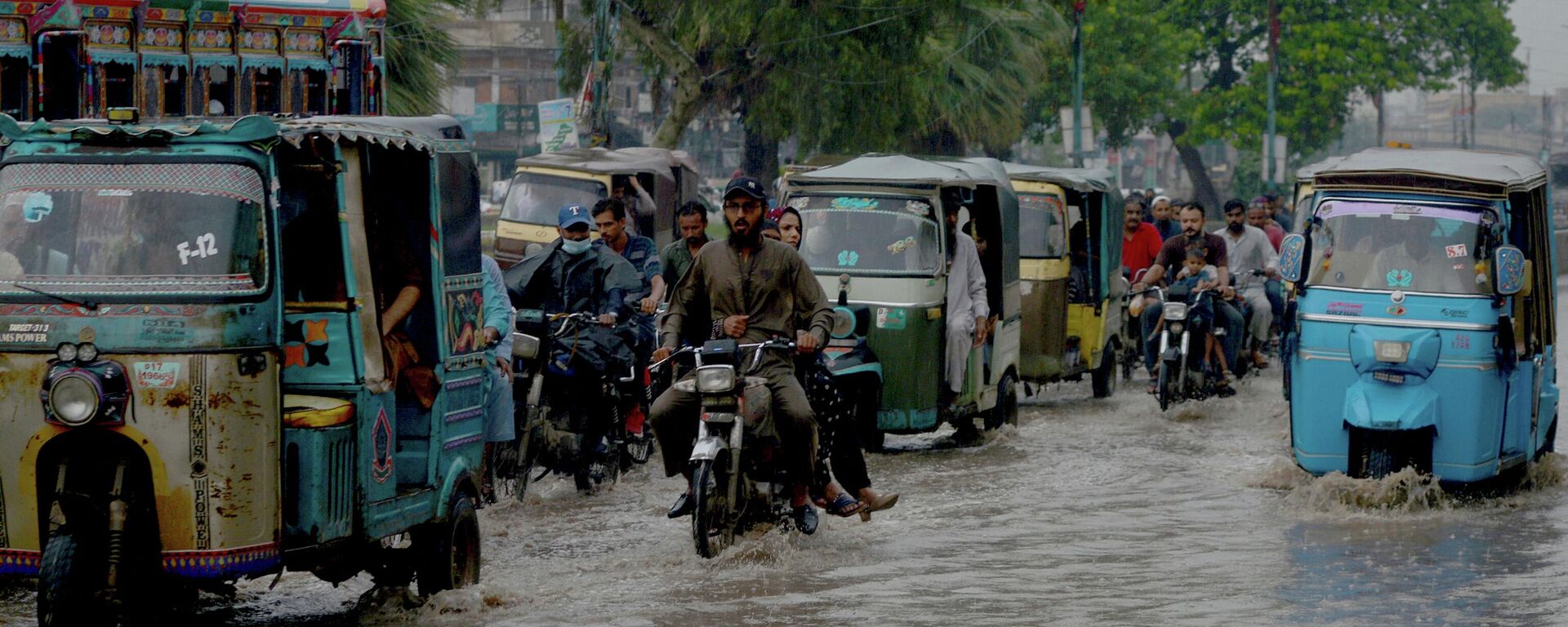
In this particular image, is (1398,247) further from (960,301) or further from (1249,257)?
(1249,257)

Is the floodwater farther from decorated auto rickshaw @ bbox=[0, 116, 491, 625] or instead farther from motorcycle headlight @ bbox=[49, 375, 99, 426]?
motorcycle headlight @ bbox=[49, 375, 99, 426]

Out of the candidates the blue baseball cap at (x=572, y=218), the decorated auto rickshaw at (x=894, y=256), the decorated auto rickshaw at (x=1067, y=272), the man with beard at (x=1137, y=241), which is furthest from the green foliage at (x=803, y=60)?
the blue baseball cap at (x=572, y=218)

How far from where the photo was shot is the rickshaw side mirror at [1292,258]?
10898 mm

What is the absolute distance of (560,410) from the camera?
1115 cm

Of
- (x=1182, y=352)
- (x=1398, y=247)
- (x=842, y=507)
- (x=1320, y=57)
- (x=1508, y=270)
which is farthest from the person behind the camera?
(x=1320, y=57)

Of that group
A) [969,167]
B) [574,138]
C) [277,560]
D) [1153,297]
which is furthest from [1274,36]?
[277,560]

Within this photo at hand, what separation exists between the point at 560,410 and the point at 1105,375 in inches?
320

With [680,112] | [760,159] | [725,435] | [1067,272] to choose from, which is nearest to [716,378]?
[725,435]

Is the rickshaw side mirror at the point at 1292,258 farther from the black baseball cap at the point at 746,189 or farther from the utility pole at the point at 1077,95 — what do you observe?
the utility pole at the point at 1077,95

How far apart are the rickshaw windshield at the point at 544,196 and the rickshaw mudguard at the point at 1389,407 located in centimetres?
1162

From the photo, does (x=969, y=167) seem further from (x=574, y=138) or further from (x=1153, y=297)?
(x=574, y=138)

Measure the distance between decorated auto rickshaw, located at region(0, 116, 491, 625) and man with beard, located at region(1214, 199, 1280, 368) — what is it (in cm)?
1132

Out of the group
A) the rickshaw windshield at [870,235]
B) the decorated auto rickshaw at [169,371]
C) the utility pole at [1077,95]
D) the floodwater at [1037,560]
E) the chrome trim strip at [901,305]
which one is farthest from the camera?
the utility pole at [1077,95]

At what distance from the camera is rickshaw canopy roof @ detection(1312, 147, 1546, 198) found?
10.6 meters
